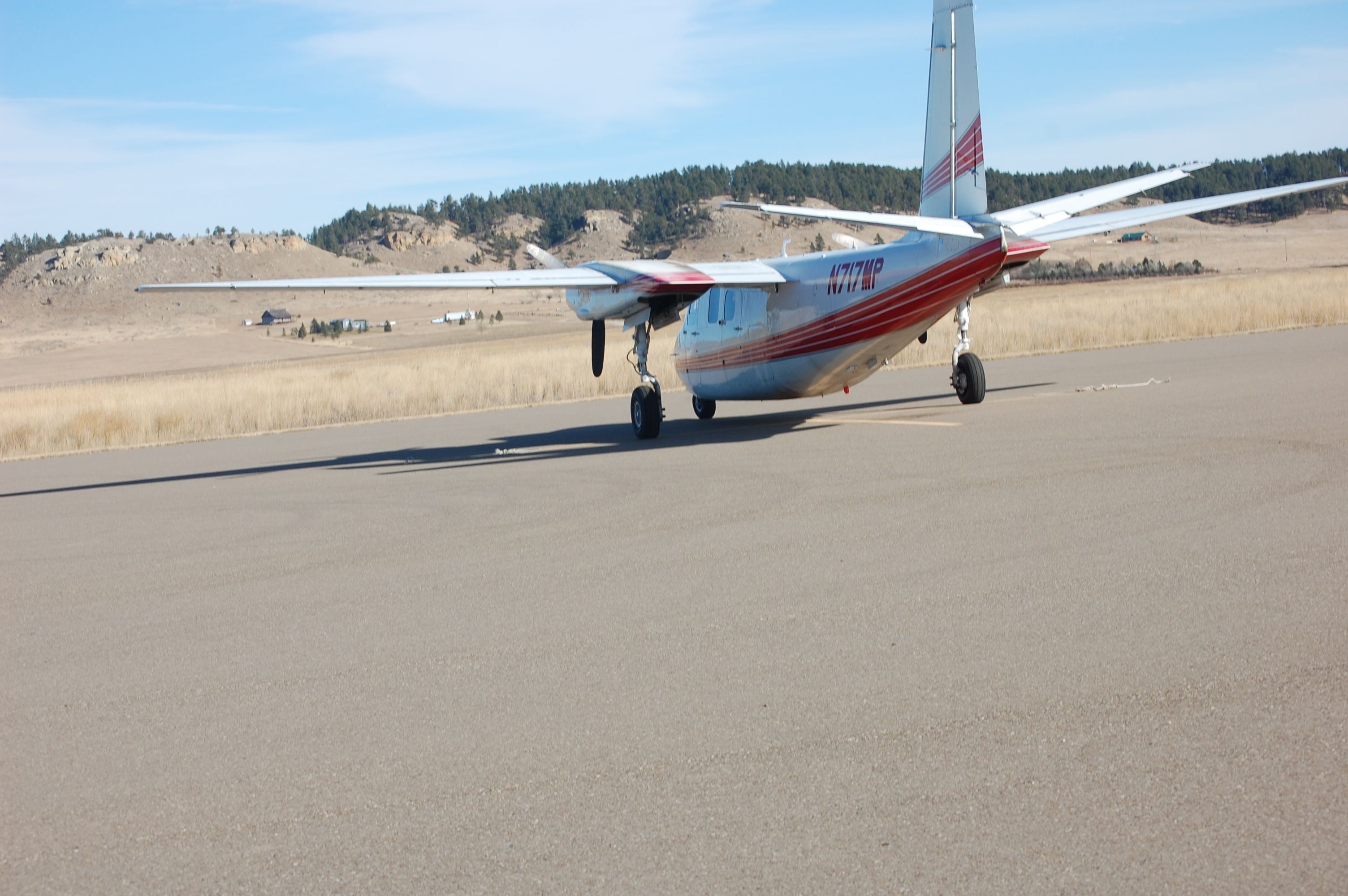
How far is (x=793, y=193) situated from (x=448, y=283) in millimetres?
155751

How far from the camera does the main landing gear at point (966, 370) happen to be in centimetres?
2083

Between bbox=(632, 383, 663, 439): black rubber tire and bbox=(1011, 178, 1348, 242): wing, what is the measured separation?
6658mm

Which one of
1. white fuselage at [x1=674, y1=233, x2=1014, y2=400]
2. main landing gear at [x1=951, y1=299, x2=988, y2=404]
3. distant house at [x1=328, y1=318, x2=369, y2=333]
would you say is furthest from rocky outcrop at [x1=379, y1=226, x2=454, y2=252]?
main landing gear at [x1=951, y1=299, x2=988, y2=404]

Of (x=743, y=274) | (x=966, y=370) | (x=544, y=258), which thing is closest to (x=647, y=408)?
(x=743, y=274)

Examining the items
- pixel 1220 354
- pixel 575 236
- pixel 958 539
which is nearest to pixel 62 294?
pixel 575 236

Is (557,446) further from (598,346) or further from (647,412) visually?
(598,346)

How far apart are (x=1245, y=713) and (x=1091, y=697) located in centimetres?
69

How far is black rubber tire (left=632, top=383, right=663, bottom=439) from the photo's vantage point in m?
20.6

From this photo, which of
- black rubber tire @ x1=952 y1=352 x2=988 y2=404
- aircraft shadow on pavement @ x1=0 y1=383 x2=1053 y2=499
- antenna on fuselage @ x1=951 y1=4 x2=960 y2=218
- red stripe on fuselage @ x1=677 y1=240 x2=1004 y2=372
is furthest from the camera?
black rubber tire @ x1=952 y1=352 x2=988 y2=404

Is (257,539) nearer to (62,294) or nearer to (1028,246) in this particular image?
(1028,246)

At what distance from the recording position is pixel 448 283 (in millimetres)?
19000

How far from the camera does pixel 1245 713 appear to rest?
557 cm

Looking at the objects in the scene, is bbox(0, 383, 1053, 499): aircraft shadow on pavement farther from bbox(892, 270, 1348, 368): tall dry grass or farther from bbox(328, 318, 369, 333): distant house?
bbox(328, 318, 369, 333): distant house

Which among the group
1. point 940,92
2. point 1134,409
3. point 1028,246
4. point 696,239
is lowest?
point 1134,409
